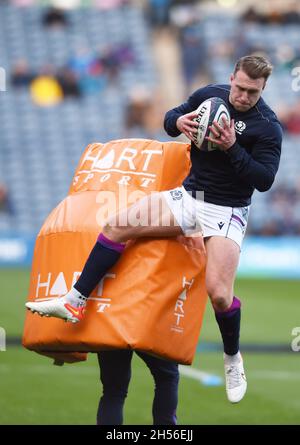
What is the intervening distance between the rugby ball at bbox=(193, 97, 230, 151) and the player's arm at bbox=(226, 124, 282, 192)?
5.6 inches

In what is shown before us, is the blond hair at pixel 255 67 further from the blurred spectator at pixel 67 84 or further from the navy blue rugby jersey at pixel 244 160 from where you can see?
the blurred spectator at pixel 67 84

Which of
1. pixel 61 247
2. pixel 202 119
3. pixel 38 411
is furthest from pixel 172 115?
pixel 38 411

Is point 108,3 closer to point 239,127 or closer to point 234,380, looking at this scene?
point 239,127

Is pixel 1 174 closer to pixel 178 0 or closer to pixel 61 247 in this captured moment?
pixel 178 0

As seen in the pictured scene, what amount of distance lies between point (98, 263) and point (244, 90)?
1280mm

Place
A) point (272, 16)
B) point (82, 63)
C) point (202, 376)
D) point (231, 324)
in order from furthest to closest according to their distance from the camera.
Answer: point (272, 16) → point (82, 63) → point (202, 376) → point (231, 324)

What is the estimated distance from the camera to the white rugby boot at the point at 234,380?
19.2 ft

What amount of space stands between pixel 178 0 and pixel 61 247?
20.9 m

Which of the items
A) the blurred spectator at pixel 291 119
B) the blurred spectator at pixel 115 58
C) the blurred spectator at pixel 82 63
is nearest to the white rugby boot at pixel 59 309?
the blurred spectator at pixel 291 119

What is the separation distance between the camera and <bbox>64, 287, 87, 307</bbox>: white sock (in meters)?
5.51

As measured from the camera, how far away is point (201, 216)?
5680 mm

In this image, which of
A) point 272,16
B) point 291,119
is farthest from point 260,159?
point 272,16

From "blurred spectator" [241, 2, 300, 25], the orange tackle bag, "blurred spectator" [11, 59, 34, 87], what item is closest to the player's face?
the orange tackle bag

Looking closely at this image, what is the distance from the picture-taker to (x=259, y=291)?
1717 cm
